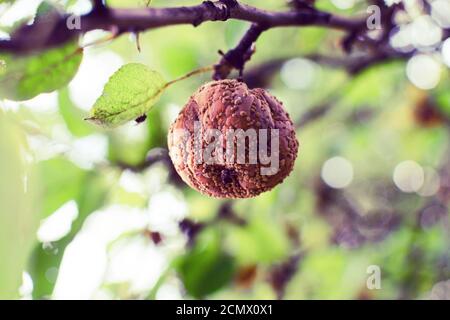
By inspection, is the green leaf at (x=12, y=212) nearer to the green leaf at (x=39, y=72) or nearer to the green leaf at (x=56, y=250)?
the green leaf at (x=39, y=72)

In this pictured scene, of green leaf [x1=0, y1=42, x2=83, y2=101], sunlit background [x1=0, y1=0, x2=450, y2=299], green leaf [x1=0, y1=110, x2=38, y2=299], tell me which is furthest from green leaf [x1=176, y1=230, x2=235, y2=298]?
green leaf [x1=0, y1=110, x2=38, y2=299]

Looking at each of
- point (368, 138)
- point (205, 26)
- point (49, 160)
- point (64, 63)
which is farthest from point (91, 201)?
point (368, 138)

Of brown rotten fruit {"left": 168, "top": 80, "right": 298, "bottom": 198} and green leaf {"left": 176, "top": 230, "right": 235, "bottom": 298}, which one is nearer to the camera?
brown rotten fruit {"left": 168, "top": 80, "right": 298, "bottom": 198}

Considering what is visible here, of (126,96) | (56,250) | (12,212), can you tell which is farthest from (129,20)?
(56,250)

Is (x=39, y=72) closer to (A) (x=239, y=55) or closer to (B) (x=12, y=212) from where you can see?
(A) (x=239, y=55)

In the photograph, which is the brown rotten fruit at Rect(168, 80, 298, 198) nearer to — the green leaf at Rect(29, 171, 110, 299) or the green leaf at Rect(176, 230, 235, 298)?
the green leaf at Rect(29, 171, 110, 299)

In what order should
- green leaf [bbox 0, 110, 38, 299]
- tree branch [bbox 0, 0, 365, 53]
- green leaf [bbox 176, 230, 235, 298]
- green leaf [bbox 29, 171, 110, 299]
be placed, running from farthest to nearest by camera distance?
green leaf [bbox 176, 230, 235, 298] < green leaf [bbox 29, 171, 110, 299] < tree branch [bbox 0, 0, 365, 53] < green leaf [bbox 0, 110, 38, 299]
